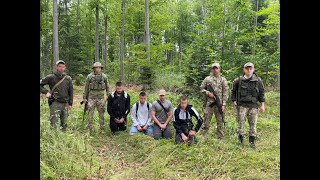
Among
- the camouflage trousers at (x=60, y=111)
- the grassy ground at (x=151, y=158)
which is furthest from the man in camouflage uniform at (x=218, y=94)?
the camouflage trousers at (x=60, y=111)

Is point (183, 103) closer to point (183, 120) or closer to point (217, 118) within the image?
point (183, 120)

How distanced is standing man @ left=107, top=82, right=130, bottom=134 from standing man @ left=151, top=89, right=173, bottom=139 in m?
0.98

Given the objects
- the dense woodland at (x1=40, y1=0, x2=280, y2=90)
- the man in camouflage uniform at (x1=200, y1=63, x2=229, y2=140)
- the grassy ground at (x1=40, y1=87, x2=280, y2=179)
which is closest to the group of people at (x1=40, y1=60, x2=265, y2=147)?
the man in camouflage uniform at (x1=200, y1=63, x2=229, y2=140)

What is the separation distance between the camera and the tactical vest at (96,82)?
8.11 meters

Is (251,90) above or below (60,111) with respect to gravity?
above

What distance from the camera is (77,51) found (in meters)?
20.8

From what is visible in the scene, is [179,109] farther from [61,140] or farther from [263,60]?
[263,60]

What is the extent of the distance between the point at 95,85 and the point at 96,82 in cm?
10

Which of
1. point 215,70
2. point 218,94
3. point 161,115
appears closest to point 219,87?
point 218,94

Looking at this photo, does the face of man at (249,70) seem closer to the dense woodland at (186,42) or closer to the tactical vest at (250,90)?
the tactical vest at (250,90)

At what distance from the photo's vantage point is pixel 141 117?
27.7 feet

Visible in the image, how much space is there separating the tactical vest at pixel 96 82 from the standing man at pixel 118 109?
0.47m

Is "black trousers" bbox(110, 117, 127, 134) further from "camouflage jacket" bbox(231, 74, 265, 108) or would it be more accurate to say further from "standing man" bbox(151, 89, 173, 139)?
"camouflage jacket" bbox(231, 74, 265, 108)
